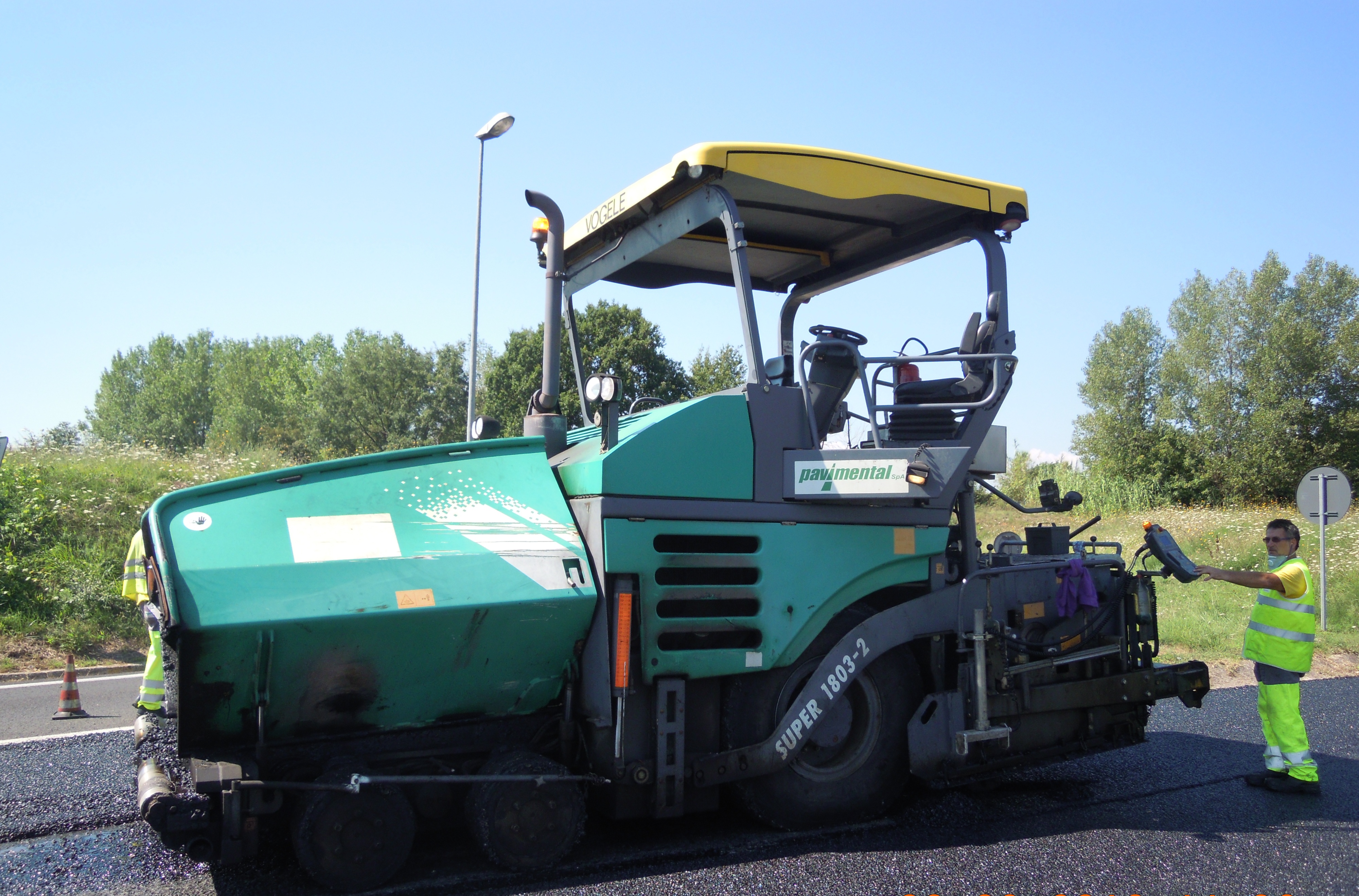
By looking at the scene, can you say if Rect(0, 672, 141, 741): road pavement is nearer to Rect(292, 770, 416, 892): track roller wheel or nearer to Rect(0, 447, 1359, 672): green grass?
Rect(0, 447, 1359, 672): green grass

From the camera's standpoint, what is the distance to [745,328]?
4172 mm

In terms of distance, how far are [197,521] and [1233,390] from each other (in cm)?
4228

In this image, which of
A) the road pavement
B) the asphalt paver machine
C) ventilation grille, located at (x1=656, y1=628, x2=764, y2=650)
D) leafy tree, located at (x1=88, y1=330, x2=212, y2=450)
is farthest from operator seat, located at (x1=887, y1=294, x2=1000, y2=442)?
leafy tree, located at (x1=88, y1=330, x2=212, y2=450)

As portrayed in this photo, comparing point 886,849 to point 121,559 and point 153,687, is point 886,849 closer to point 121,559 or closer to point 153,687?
point 153,687

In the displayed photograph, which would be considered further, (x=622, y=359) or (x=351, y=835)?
(x=622, y=359)

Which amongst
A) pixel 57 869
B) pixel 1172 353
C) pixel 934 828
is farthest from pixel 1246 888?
pixel 1172 353

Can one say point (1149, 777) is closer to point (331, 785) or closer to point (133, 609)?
point (331, 785)

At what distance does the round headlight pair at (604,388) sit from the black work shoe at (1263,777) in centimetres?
409

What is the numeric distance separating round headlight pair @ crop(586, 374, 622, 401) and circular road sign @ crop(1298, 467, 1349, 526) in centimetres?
1056

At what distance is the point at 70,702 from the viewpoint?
711cm

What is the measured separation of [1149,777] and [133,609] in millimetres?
10976

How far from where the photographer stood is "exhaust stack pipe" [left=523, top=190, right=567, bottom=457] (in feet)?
14.6

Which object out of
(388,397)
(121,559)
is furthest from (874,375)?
(388,397)

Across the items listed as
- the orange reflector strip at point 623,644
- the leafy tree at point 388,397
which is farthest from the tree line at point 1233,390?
the orange reflector strip at point 623,644
